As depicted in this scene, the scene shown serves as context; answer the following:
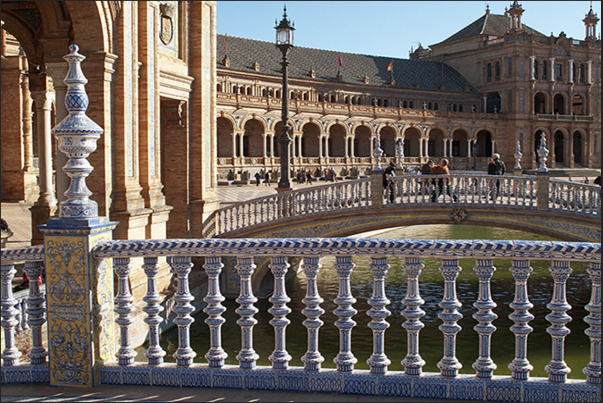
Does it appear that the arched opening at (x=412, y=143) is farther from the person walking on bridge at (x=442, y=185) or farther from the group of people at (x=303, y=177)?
the person walking on bridge at (x=442, y=185)

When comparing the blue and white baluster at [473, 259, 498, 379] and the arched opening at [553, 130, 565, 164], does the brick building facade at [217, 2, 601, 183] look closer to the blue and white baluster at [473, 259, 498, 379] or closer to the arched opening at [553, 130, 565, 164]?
the arched opening at [553, 130, 565, 164]

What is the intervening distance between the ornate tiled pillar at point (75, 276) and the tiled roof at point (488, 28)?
7892cm

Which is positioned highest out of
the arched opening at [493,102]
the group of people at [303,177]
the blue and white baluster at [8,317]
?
the arched opening at [493,102]

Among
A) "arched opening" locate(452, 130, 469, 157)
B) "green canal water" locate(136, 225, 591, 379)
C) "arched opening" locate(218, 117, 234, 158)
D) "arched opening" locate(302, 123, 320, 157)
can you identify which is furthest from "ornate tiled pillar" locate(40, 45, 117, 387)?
"arched opening" locate(452, 130, 469, 157)

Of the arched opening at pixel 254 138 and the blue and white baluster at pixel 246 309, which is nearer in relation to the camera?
the blue and white baluster at pixel 246 309

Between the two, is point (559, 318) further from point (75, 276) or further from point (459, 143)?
point (459, 143)

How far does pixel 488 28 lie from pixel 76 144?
8043 centimetres

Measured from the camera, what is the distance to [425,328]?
14.1m

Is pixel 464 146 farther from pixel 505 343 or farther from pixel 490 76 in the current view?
pixel 505 343

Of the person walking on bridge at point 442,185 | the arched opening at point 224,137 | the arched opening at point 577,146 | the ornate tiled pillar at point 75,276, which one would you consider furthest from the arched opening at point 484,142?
the ornate tiled pillar at point 75,276

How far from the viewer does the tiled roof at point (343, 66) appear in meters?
59.4

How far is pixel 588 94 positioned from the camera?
77000 millimetres

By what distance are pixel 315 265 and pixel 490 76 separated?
76959 mm

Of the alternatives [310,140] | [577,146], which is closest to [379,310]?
[310,140]
